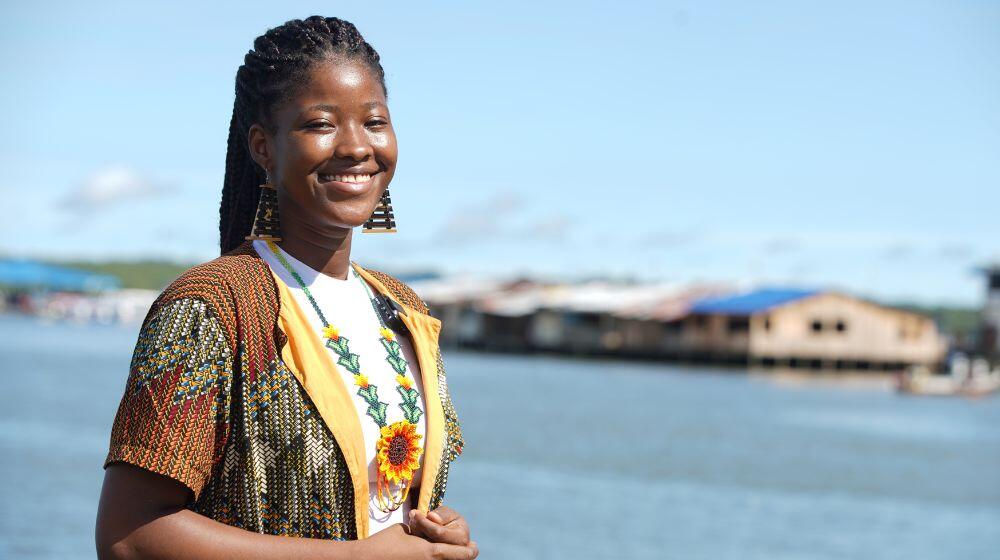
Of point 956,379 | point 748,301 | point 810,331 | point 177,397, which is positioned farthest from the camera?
point 748,301

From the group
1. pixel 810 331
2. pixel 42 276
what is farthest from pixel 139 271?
pixel 810 331

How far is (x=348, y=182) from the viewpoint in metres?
1.94

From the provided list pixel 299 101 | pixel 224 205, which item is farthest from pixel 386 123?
pixel 224 205

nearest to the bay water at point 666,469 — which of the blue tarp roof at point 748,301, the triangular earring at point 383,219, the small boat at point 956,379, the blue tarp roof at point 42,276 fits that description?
the small boat at point 956,379

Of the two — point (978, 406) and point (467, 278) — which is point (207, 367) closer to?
point (978, 406)

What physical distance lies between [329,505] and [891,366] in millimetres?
54998

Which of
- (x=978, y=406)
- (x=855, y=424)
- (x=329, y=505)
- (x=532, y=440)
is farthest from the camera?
(x=978, y=406)

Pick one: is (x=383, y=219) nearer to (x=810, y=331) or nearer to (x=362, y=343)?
(x=362, y=343)

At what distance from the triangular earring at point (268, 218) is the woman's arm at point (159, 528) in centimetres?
42

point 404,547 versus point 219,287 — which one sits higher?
point 219,287

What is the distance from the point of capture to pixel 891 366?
178 ft

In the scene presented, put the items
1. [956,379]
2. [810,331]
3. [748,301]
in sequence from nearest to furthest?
[956,379]
[810,331]
[748,301]

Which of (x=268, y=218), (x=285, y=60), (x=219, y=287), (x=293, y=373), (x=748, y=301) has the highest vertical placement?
(x=748, y=301)

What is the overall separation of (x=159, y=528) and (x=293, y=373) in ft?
0.88
